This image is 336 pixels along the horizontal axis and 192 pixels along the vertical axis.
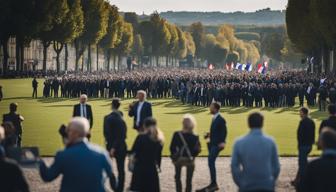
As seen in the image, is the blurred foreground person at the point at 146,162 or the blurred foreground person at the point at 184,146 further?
the blurred foreground person at the point at 184,146

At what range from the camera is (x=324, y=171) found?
33.6 feet

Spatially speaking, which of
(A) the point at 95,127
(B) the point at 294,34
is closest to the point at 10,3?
(B) the point at 294,34

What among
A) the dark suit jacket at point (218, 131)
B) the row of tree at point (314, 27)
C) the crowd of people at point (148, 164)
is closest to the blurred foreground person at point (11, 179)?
the crowd of people at point (148, 164)

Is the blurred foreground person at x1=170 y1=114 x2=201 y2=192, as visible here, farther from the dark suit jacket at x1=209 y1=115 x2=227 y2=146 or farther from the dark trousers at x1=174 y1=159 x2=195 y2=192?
the dark suit jacket at x1=209 y1=115 x2=227 y2=146

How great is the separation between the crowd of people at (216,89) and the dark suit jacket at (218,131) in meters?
30.3

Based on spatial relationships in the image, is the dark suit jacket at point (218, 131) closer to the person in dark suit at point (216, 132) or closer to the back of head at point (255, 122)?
the person in dark suit at point (216, 132)

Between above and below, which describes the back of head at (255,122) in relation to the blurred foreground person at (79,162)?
above

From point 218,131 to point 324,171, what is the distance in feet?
23.7

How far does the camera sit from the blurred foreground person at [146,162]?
13.4 metres

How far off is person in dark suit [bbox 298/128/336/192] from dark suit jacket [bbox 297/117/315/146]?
301 inches

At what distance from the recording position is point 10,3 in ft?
291

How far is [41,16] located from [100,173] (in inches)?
3224

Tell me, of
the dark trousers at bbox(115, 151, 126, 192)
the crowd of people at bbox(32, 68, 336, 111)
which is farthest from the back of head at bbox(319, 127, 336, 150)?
the crowd of people at bbox(32, 68, 336, 111)

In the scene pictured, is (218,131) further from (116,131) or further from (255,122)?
(255,122)
